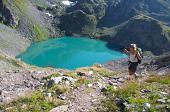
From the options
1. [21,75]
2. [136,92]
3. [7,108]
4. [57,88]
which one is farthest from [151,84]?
[21,75]

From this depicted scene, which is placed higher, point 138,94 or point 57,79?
point 138,94

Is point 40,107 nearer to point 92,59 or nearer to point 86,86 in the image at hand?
point 86,86

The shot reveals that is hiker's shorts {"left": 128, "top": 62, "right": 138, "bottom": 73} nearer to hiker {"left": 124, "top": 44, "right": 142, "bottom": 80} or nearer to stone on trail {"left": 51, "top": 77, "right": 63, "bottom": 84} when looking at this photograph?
hiker {"left": 124, "top": 44, "right": 142, "bottom": 80}

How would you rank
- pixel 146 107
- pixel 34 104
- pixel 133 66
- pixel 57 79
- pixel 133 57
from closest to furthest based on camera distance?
Result: pixel 146 107
pixel 34 104
pixel 57 79
pixel 133 57
pixel 133 66

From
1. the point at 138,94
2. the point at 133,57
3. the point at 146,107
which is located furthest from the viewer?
the point at 133,57

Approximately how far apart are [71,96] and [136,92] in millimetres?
3505

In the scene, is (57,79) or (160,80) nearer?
(160,80)

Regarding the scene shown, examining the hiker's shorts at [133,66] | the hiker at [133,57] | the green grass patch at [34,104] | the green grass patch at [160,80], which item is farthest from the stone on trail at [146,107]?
the hiker's shorts at [133,66]

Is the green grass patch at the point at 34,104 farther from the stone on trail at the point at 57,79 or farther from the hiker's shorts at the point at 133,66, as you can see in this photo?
the hiker's shorts at the point at 133,66

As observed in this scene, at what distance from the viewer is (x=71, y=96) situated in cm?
2119

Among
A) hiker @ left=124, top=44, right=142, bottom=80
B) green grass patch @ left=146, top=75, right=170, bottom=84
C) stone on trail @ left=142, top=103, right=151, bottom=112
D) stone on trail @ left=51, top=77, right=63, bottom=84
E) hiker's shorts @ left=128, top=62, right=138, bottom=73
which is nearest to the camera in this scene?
stone on trail @ left=142, top=103, right=151, bottom=112

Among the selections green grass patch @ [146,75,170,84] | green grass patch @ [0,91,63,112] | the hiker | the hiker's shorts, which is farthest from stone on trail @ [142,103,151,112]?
the hiker's shorts

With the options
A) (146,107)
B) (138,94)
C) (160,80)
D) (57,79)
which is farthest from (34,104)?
(160,80)

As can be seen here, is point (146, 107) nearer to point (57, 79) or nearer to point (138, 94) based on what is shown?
point (138, 94)
